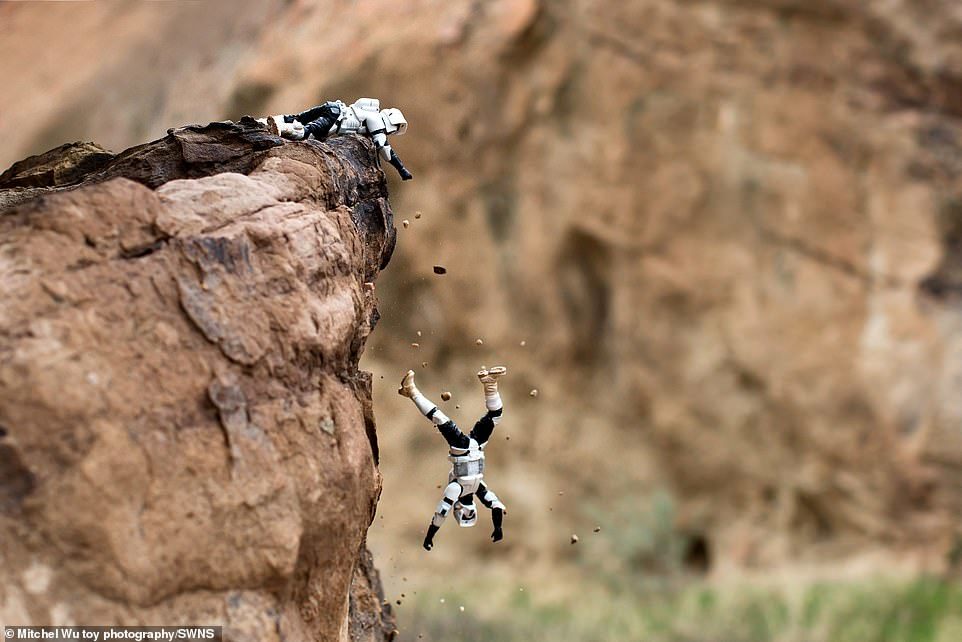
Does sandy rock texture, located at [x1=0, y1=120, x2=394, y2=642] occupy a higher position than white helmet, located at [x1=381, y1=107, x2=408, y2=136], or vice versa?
white helmet, located at [x1=381, y1=107, x2=408, y2=136]

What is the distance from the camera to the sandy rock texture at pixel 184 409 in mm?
4066

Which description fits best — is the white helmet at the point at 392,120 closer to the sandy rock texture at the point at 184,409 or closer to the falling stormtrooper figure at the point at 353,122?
the falling stormtrooper figure at the point at 353,122

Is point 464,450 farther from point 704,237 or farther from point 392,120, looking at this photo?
point 704,237

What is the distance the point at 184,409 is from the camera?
4.46m

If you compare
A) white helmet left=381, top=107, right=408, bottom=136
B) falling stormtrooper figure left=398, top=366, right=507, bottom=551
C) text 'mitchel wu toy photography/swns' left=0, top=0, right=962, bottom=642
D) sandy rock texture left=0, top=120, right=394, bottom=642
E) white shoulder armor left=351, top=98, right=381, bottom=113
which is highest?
text 'mitchel wu toy photography/swns' left=0, top=0, right=962, bottom=642

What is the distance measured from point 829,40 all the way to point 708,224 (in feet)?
7.50

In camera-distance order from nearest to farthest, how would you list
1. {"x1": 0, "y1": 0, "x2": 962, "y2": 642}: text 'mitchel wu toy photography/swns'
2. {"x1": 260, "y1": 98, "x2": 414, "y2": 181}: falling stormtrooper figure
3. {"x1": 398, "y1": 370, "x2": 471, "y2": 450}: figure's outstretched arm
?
{"x1": 398, "y1": 370, "x2": 471, "y2": 450}: figure's outstretched arm, {"x1": 260, "y1": 98, "x2": 414, "y2": 181}: falling stormtrooper figure, {"x1": 0, "y1": 0, "x2": 962, "y2": 642}: text 'mitchel wu toy photography/swns'

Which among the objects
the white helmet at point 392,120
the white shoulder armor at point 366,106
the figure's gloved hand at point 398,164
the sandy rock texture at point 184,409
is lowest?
the sandy rock texture at point 184,409

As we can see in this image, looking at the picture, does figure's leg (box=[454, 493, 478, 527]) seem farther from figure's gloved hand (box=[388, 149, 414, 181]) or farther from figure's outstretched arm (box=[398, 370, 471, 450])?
figure's gloved hand (box=[388, 149, 414, 181])

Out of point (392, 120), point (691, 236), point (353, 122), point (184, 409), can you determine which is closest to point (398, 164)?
point (392, 120)

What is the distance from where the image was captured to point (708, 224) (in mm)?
12969

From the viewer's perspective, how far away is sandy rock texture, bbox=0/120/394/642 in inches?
160

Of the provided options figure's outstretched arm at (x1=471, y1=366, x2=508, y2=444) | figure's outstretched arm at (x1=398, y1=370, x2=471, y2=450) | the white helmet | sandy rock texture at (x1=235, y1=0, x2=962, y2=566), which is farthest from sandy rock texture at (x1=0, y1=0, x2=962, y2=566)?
figure's outstretched arm at (x1=398, y1=370, x2=471, y2=450)

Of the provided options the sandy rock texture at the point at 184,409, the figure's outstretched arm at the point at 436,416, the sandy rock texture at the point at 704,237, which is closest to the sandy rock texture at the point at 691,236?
the sandy rock texture at the point at 704,237
